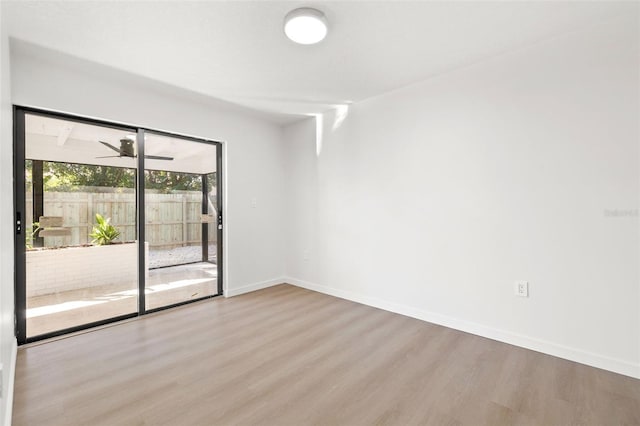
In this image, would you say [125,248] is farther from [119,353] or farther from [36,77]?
[36,77]

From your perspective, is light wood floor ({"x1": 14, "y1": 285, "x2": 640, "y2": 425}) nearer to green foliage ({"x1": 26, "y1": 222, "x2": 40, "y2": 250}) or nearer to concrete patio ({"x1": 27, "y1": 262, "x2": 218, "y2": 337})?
concrete patio ({"x1": 27, "y1": 262, "x2": 218, "y2": 337})

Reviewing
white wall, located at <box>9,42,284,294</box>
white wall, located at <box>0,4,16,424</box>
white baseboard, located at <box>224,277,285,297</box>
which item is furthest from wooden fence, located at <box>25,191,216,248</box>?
white wall, located at <box>0,4,16,424</box>

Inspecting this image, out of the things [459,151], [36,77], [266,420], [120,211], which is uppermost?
[36,77]

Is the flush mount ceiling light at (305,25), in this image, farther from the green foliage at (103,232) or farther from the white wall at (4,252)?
the green foliage at (103,232)

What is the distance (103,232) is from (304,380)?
254 cm

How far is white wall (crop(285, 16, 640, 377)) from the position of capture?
2172mm

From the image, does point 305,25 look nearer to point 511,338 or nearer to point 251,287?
point 511,338

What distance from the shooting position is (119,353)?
2.46 m

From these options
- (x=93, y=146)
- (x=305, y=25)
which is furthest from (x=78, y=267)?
(x=305, y=25)

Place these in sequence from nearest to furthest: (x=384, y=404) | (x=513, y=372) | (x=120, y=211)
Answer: (x=384, y=404) < (x=513, y=372) < (x=120, y=211)

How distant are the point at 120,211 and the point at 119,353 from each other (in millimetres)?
1464

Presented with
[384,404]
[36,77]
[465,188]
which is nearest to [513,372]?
[384,404]

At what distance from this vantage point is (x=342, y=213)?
3.93m

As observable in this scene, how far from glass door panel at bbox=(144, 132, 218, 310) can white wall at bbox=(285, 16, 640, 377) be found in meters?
1.84
